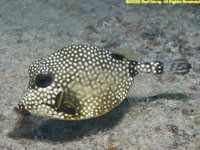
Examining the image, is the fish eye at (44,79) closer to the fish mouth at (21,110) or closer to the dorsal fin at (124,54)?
the fish mouth at (21,110)

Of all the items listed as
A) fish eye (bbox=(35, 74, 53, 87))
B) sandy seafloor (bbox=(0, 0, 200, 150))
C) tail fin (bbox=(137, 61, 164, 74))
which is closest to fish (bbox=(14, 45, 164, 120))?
fish eye (bbox=(35, 74, 53, 87))

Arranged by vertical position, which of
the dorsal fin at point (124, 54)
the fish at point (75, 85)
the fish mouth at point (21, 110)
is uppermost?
the dorsal fin at point (124, 54)

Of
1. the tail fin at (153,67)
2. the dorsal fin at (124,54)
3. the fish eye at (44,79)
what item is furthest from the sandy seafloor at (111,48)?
the fish eye at (44,79)

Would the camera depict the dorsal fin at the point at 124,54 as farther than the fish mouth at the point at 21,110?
Yes

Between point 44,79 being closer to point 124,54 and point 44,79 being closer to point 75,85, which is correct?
point 75,85

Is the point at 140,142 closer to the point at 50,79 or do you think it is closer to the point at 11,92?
the point at 50,79

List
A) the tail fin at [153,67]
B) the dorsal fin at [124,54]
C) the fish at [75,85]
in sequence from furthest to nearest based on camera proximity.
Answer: the tail fin at [153,67] < the dorsal fin at [124,54] < the fish at [75,85]
